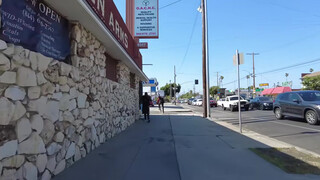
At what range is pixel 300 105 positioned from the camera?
43.1ft

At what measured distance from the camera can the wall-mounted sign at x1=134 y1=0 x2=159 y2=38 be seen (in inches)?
571

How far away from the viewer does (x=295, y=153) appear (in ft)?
21.5

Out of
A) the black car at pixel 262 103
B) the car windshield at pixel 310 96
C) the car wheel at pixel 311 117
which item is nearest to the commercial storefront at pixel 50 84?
the car wheel at pixel 311 117

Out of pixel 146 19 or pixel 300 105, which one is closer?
pixel 300 105

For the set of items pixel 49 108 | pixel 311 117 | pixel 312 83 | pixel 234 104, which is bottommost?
pixel 311 117

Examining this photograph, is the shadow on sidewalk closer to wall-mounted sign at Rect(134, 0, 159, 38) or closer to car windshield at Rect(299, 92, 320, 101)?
car windshield at Rect(299, 92, 320, 101)

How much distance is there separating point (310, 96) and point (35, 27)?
13.7m

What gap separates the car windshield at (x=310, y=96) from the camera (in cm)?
1306

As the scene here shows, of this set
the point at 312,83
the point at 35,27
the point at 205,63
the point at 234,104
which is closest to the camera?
the point at 35,27

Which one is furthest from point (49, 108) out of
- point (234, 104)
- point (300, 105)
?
point (234, 104)

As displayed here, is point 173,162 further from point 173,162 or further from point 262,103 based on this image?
point 262,103

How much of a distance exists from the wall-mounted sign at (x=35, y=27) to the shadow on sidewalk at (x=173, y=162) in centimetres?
236

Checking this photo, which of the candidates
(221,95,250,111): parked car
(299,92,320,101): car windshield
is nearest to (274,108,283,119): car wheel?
(299,92,320,101): car windshield

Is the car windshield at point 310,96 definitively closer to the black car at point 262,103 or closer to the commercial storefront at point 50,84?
the commercial storefront at point 50,84
